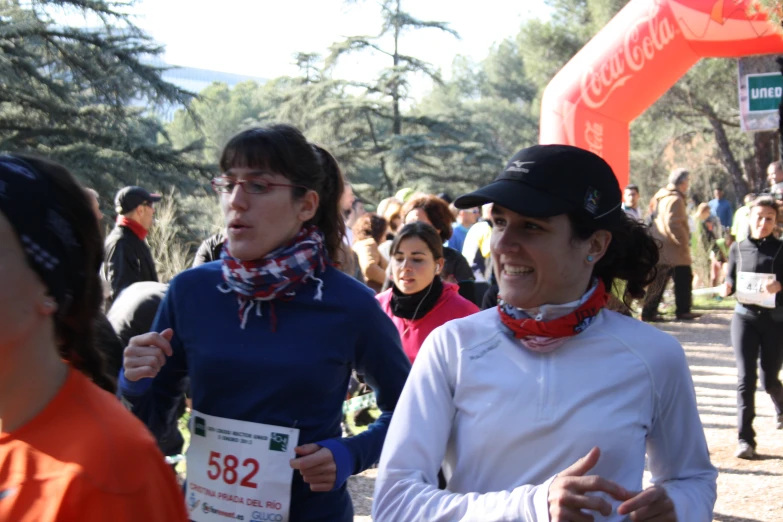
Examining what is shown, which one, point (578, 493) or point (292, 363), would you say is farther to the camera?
point (292, 363)

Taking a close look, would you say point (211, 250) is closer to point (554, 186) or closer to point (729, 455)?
point (554, 186)

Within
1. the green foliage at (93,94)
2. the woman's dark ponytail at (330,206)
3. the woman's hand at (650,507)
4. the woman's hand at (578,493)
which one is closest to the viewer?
the woman's hand at (578,493)

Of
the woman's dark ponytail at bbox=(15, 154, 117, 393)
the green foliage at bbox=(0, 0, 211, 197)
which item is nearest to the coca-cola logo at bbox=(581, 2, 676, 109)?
the woman's dark ponytail at bbox=(15, 154, 117, 393)

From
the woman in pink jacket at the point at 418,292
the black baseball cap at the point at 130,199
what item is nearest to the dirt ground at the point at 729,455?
the woman in pink jacket at the point at 418,292

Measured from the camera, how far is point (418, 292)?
4871mm

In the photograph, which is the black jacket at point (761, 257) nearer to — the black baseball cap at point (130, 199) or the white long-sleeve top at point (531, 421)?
the black baseball cap at point (130, 199)

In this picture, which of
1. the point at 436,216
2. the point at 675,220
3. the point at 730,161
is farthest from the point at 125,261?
the point at 730,161

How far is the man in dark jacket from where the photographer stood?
21.5 feet

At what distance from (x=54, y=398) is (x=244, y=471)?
3.40 ft

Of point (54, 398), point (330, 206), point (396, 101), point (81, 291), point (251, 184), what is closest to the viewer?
point (54, 398)

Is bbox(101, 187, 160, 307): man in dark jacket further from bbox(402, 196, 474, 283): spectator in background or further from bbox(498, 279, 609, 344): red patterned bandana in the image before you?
bbox(498, 279, 609, 344): red patterned bandana

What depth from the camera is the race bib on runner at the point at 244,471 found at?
7.60 ft

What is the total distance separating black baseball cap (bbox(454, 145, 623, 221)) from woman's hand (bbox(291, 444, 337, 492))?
79 centimetres

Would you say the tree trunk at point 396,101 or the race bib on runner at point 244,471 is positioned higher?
the tree trunk at point 396,101
